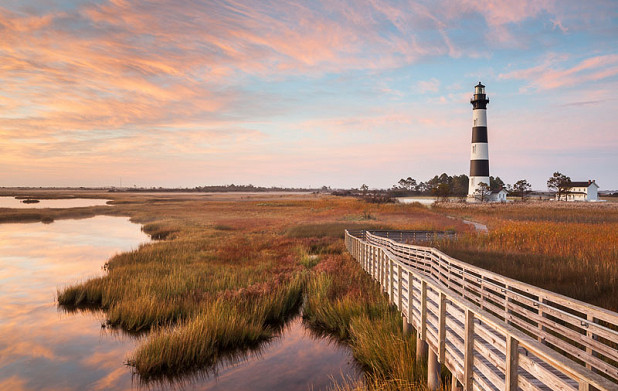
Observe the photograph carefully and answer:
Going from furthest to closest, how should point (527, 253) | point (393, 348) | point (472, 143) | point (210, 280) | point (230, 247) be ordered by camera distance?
point (472, 143) < point (230, 247) < point (527, 253) < point (210, 280) < point (393, 348)

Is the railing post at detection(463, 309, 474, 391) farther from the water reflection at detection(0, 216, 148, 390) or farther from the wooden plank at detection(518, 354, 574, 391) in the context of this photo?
the water reflection at detection(0, 216, 148, 390)

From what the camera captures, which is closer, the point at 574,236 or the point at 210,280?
the point at 210,280

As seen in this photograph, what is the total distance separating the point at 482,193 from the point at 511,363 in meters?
70.8

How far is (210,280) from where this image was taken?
14281 millimetres

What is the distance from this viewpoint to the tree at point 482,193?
216ft

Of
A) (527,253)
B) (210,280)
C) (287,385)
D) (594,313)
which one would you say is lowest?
(287,385)

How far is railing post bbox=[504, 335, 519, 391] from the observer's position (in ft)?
12.3

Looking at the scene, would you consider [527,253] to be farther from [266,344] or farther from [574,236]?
[266,344]

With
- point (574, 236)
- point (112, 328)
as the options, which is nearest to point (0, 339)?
point (112, 328)

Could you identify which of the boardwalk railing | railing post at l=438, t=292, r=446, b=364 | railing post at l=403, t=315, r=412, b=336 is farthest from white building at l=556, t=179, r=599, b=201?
railing post at l=438, t=292, r=446, b=364

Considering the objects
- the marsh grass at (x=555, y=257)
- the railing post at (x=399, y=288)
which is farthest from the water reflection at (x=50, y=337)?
the marsh grass at (x=555, y=257)

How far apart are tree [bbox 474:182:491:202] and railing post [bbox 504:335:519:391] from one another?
219 feet

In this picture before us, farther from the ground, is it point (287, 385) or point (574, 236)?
point (574, 236)

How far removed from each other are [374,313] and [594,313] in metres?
6.12
